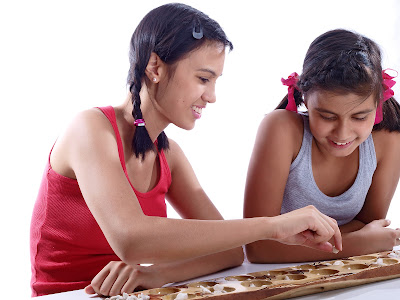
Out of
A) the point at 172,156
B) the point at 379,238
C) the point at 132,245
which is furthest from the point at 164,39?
the point at 379,238

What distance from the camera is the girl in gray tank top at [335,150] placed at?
51.8 inches

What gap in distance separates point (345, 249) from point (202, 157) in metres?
1.43

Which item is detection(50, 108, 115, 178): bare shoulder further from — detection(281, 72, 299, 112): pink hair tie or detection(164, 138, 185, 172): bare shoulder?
detection(281, 72, 299, 112): pink hair tie

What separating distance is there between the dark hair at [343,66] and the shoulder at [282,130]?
0.26ft

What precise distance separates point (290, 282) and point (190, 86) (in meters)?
0.47

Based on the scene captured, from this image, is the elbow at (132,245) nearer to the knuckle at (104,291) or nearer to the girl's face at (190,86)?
the knuckle at (104,291)

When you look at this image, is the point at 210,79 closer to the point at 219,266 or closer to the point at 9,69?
the point at 219,266

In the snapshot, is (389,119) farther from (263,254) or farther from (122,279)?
(122,279)

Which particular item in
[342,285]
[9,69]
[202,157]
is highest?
[9,69]

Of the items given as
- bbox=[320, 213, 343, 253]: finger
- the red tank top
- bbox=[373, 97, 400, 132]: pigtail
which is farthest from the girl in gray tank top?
the red tank top

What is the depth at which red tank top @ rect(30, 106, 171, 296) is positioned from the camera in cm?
124

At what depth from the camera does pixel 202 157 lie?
266cm

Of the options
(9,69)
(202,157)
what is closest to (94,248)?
(9,69)

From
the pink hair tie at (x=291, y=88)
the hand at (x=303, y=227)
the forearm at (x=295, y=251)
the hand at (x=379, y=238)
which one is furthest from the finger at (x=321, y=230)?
the pink hair tie at (x=291, y=88)
